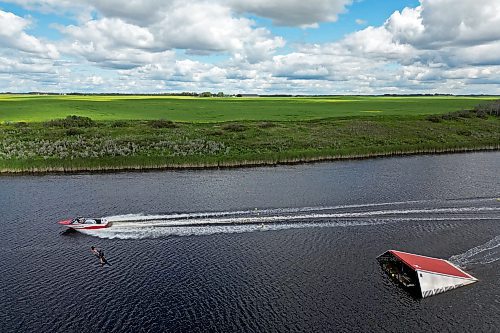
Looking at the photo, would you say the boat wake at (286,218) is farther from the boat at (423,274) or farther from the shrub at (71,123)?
the shrub at (71,123)

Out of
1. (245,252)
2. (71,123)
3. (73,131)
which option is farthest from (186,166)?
(71,123)

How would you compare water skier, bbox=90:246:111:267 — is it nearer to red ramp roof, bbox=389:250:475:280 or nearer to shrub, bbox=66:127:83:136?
red ramp roof, bbox=389:250:475:280

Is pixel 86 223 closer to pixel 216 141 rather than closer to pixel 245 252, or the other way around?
pixel 245 252

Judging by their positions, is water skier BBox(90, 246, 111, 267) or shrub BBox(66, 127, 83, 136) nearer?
water skier BBox(90, 246, 111, 267)

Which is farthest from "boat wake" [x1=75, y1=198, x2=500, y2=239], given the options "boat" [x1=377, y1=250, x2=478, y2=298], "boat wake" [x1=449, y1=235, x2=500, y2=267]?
"boat" [x1=377, y1=250, x2=478, y2=298]

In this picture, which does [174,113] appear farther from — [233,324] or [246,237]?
[233,324]

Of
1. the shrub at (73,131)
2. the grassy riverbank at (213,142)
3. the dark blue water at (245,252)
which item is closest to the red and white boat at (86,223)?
the dark blue water at (245,252)

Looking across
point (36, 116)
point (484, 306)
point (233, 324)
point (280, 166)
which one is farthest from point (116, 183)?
point (36, 116)
